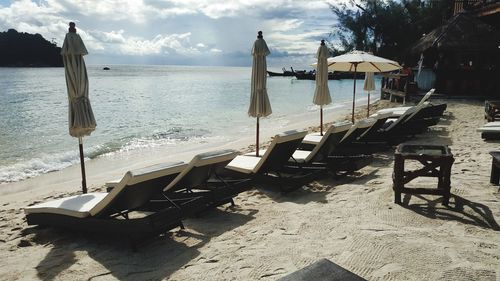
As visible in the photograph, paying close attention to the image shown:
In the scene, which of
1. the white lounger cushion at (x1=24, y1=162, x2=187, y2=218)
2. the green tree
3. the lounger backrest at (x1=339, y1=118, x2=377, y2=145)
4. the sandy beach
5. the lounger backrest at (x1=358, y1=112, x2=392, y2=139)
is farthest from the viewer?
the green tree

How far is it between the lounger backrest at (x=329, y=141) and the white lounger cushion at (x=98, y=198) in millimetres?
2563

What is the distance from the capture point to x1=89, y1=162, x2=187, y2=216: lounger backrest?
3.79m

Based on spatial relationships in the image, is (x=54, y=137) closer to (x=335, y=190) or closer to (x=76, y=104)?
(x=76, y=104)

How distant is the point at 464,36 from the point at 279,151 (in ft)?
53.5

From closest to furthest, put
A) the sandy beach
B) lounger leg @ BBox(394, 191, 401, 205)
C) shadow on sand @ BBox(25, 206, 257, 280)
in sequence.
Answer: the sandy beach < shadow on sand @ BBox(25, 206, 257, 280) < lounger leg @ BBox(394, 191, 401, 205)

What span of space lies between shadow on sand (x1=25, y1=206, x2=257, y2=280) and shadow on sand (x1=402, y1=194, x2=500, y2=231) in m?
2.05

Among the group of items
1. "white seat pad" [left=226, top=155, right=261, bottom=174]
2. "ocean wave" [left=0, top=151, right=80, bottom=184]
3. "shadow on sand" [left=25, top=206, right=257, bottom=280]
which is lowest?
"ocean wave" [left=0, top=151, right=80, bottom=184]

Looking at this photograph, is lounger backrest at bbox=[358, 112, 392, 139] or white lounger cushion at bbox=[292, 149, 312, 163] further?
lounger backrest at bbox=[358, 112, 392, 139]

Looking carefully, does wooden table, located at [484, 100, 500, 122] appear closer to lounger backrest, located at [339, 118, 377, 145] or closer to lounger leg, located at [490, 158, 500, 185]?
lounger backrest, located at [339, 118, 377, 145]

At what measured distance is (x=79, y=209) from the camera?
4.27m

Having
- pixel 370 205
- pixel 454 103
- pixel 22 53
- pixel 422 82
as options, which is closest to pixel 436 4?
pixel 422 82

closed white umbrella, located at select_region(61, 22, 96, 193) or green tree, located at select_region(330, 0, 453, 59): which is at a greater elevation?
green tree, located at select_region(330, 0, 453, 59)

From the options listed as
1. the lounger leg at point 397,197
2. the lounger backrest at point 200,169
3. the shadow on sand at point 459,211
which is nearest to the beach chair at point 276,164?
the lounger backrest at point 200,169

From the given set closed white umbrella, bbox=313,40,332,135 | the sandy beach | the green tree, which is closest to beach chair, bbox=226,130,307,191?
the sandy beach
